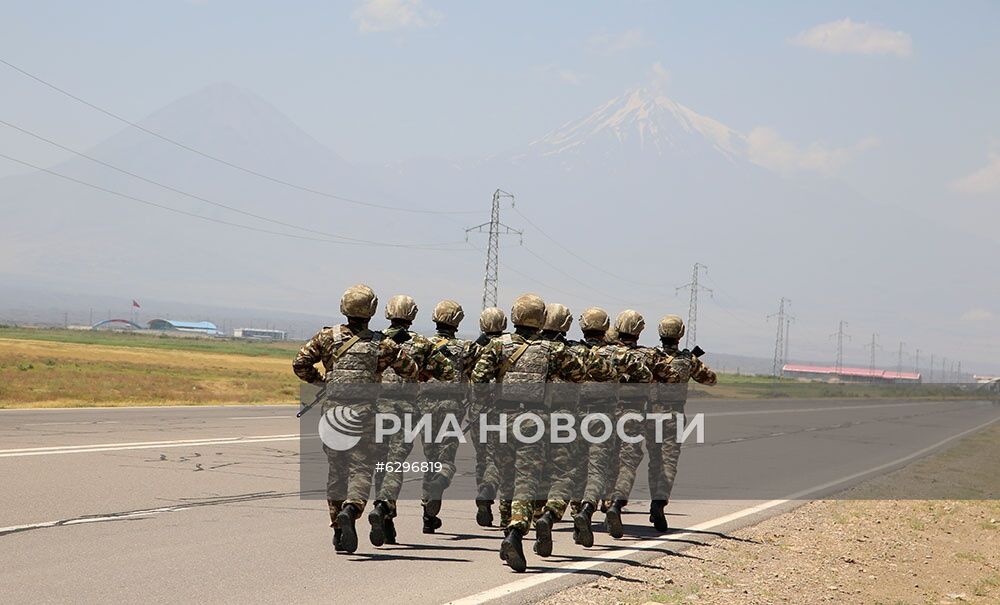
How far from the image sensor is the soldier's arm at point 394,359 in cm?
1045

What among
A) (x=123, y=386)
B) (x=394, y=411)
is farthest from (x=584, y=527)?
(x=123, y=386)

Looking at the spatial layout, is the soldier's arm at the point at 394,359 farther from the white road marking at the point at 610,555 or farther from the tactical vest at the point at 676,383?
the tactical vest at the point at 676,383

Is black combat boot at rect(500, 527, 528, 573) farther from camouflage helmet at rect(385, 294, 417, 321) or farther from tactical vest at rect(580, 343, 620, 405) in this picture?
camouflage helmet at rect(385, 294, 417, 321)

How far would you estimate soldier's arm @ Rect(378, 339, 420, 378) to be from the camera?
10.4 metres

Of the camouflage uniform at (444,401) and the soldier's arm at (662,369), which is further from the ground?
the soldier's arm at (662,369)

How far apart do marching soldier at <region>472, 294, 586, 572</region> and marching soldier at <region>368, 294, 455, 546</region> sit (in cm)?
70

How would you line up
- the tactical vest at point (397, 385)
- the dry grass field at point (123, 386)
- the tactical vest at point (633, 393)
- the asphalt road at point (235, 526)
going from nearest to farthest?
the asphalt road at point (235, 526), the tactical vest at point (397, 385), the tactical vest at point (633, 393), the dry grass field at point (123, 386)

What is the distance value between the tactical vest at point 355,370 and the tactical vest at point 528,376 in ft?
3.87

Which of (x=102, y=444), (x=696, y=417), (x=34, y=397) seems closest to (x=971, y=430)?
(x=696, y=417)

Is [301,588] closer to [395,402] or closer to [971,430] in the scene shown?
[395,402]

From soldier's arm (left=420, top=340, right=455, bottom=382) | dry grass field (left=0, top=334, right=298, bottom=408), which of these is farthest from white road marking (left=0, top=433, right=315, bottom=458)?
dry grass field (left=0, top=334, right=298, bottom=408)

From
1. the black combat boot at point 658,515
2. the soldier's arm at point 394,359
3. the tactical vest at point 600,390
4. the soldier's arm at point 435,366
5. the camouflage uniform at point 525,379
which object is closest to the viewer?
the camouflage uniform at point 525,379

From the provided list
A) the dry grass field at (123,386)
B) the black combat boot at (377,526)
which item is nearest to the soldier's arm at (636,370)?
the black combat boot at (377,526)

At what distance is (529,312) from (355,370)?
1.65m
